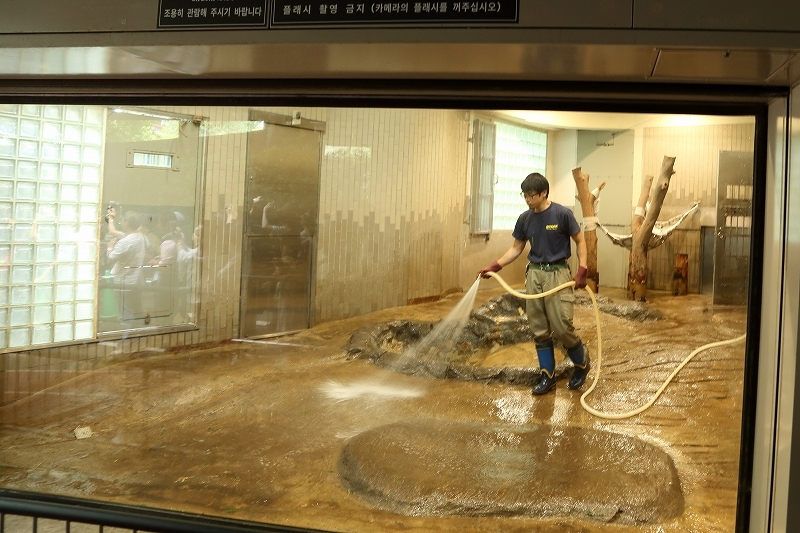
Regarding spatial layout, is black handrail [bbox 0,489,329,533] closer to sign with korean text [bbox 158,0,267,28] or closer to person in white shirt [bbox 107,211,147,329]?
sign with korean text [bbox 158,0,267,28]

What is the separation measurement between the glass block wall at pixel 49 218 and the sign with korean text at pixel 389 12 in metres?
2.43

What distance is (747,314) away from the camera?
225cm

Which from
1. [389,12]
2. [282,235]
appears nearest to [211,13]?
[389,12]

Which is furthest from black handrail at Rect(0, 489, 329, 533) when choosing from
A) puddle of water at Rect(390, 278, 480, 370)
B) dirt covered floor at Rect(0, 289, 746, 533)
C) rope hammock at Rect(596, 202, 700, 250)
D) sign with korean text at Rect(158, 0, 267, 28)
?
rope hammock at Rect(596, 202, 700, 250)

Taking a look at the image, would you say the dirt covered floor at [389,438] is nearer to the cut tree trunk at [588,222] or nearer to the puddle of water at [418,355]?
the puddle of water at [418,355]

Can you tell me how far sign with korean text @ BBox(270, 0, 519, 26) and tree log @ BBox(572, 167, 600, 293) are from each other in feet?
4.11

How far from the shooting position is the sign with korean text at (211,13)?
84.8 inches

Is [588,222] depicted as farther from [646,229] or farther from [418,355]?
[418,355]

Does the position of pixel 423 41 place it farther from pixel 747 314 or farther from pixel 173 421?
pixel 173 421

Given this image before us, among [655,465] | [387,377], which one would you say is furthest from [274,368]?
[655,465]

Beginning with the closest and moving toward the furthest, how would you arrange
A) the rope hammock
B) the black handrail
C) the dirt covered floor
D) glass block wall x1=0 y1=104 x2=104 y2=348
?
the black handrail
the rope hammock
the dirt covered floor
glass block wall x1=0 y1=104 x2=104 y2=348

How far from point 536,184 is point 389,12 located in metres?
1.39

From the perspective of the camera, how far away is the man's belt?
10.8ft

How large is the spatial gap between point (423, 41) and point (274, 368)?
2.32 metres
